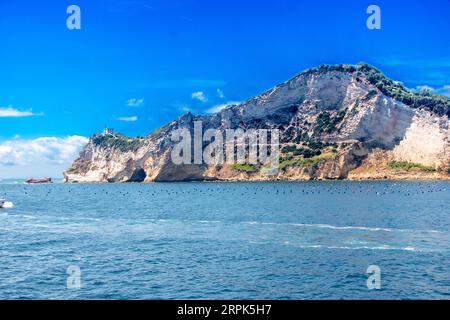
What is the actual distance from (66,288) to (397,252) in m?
31.2

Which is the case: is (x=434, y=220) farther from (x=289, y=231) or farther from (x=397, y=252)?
(x=397, y=252)

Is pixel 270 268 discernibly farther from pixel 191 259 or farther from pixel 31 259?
pixel 31 259

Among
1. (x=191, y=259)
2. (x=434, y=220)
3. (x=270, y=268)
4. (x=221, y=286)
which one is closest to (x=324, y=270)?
(x=270, y=268)

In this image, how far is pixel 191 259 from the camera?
44.5 m

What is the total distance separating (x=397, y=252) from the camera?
46.2 m
